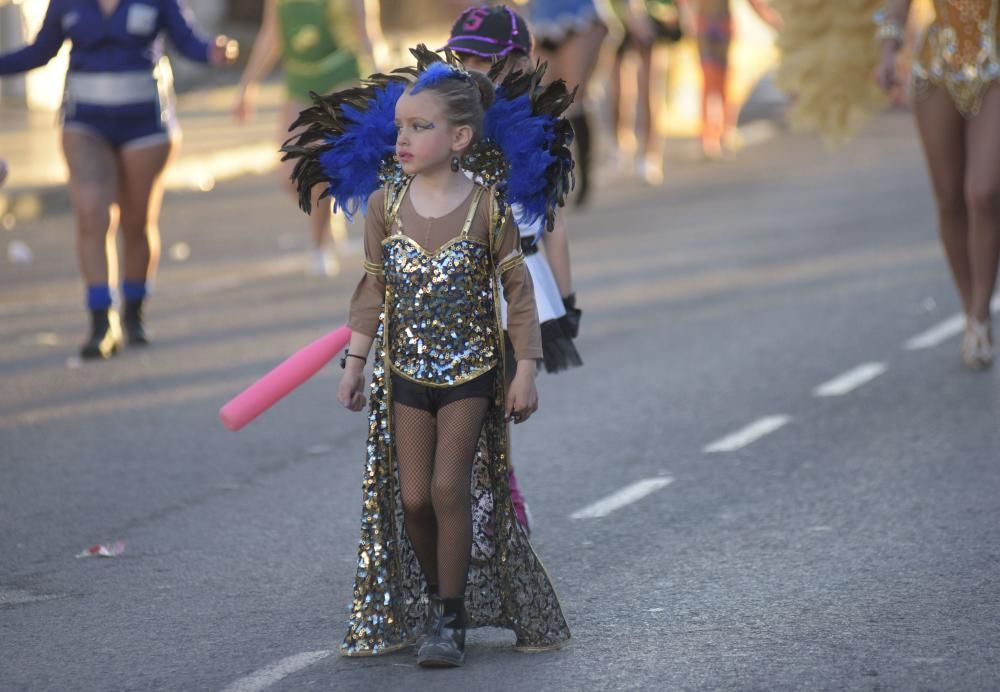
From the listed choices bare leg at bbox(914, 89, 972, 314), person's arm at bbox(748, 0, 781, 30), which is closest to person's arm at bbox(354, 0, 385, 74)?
person's arm at bbox(748, 0, 781, 30)

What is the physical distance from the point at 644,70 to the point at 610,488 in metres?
10.6

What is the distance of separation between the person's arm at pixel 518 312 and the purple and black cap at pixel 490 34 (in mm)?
945

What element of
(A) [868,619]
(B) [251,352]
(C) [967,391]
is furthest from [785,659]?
(B) [251,352]

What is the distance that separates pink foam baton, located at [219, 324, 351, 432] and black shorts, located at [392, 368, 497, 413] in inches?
12.9

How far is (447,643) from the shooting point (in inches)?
204

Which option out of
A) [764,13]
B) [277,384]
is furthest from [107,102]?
[764,13]

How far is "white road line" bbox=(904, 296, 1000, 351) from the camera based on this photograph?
32.5 ft

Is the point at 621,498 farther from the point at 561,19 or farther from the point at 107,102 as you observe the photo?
the point at 561,19

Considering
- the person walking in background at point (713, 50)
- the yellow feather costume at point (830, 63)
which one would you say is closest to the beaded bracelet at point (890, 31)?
the yellow feather costume at point (830, 63)

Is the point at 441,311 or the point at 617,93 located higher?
the point at 441,311

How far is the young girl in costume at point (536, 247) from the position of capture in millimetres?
5996

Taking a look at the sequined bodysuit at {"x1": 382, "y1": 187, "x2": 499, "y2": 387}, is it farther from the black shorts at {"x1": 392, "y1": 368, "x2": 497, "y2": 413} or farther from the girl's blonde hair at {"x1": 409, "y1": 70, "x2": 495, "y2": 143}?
the girl's blonde hair at {"x1": 409, "y1": 70, "x2": 495, "y2": 143}

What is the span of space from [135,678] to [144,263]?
548 centimetres

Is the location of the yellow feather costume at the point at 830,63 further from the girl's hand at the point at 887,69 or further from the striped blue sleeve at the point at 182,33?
the striped blue sleeve at the point at 182,33
